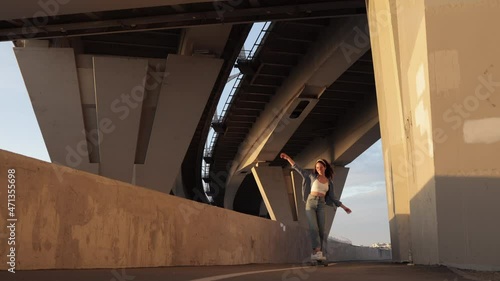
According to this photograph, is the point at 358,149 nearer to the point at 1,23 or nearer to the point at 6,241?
the point at 1,23

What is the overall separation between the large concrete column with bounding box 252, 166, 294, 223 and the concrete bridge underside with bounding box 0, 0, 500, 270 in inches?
7.0

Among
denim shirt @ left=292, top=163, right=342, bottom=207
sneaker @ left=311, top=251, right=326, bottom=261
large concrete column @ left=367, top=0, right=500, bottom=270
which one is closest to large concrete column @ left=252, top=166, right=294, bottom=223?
denim shirt @ left=292, top=163, right=342, bottom=207

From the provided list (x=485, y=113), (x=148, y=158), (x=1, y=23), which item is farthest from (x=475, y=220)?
(x=148, y=158)

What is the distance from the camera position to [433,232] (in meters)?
6.87

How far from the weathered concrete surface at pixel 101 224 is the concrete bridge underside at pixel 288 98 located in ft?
0.26

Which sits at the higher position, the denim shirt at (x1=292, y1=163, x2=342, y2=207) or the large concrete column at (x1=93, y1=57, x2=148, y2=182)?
the large concrete column at (x1=93, y1=57, x2=148, y2=182)

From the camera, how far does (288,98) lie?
2662 centimetres

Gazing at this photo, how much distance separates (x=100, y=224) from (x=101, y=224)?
0.08ft

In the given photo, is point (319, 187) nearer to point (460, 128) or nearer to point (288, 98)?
point (460, 128)

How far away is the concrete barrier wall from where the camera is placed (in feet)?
16.7

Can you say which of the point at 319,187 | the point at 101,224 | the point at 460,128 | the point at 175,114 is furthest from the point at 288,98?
the point at 101,224

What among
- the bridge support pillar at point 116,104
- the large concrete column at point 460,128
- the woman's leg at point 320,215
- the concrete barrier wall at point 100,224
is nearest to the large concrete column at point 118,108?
the bridge support pillar at point 116,104

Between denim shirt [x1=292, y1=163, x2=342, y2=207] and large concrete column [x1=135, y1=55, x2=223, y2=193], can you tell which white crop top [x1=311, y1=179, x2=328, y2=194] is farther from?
large concrete column [x1=135, y1=55, x2=223, y2=193]

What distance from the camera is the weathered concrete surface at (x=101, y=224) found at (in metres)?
5.13
